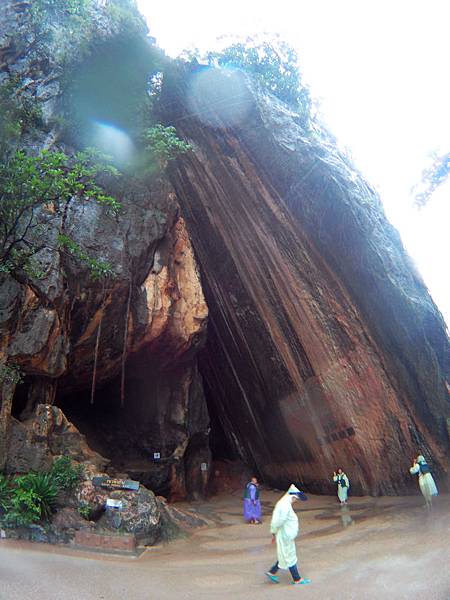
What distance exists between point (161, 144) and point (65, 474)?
953 centimetres

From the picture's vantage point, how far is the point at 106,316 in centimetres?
1227

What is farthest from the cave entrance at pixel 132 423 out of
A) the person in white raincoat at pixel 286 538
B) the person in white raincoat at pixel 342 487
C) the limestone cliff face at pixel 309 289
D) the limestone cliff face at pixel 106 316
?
the person in white raincoat at pixel 286 538

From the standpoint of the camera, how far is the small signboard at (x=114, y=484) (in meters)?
8.55

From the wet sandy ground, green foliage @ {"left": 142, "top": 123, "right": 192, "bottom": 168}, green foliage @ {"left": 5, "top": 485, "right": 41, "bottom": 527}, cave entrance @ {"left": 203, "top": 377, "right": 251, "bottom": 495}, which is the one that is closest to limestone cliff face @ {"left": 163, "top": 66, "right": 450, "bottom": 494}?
green foliage @ {"left": 142, "top": 123, "right": 192, "bottom": 168}

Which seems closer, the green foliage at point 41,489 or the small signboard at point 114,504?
the green foliage at point 41,489

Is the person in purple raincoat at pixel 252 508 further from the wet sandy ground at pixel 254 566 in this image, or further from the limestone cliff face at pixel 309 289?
the limestone cliff face at pixel 309 289

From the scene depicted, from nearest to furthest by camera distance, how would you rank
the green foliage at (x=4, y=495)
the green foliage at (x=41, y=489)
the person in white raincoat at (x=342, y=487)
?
the green foliage at (x=4, y=495)
the green foliage at (x=41, y=489)
the person in white raincoat at (x=342, y=487)

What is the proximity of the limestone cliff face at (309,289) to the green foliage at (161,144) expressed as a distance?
1441 millimetres

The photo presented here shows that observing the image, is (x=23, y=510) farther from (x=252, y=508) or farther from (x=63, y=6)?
(x=63, y=6)

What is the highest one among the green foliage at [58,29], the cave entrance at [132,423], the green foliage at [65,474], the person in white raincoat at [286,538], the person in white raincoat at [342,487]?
the green foliage at [58,29]

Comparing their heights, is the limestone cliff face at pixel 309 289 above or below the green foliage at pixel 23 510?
above

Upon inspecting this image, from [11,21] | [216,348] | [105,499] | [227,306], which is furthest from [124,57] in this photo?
[105,499]

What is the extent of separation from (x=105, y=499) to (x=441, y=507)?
6.93 metres

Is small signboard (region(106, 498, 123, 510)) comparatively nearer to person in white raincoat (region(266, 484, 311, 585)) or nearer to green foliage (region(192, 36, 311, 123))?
person in white raincoat (region(266, 484, 311, 585))
